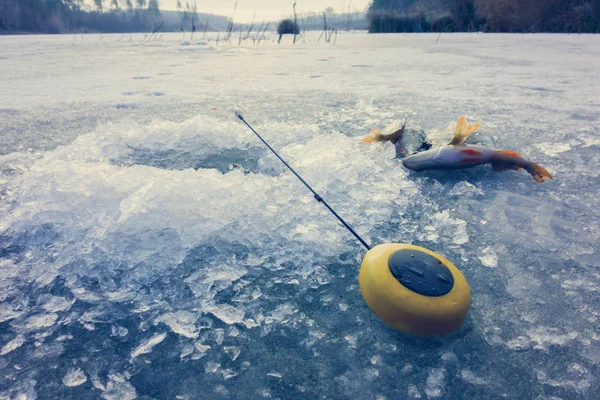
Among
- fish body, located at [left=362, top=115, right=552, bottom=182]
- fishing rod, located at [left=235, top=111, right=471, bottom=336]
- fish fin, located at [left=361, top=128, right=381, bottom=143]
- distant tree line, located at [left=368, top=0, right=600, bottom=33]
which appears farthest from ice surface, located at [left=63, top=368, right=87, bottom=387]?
distant tree line, located at [left=368, top=0, right=600, bottom=33]

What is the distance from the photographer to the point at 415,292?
1.01 meters

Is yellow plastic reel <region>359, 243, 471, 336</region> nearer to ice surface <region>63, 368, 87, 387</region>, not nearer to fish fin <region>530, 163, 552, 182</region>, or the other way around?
ice surface <region>63, 368, 87, 387</region>

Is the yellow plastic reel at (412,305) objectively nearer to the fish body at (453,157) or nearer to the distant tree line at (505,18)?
the fish body at (453,157)

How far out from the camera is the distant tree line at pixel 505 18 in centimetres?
1594

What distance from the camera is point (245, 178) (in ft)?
6.14

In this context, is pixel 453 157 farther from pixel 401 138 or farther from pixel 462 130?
pixel 401 138

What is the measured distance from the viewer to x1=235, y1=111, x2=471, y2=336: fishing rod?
986 millimetres

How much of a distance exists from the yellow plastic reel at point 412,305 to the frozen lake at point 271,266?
0.07m

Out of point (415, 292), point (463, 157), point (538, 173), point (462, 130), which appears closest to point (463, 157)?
point (463, 157)

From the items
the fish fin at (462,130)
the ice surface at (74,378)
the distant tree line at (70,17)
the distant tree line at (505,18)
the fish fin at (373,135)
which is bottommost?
the ice surface at (74,378)

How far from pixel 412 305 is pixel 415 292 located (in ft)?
0.14

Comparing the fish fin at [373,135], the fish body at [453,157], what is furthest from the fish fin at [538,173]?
the fish fin at [373,135]

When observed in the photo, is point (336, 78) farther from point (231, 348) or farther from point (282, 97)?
point (231, 348)

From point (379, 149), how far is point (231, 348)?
1.90 m
